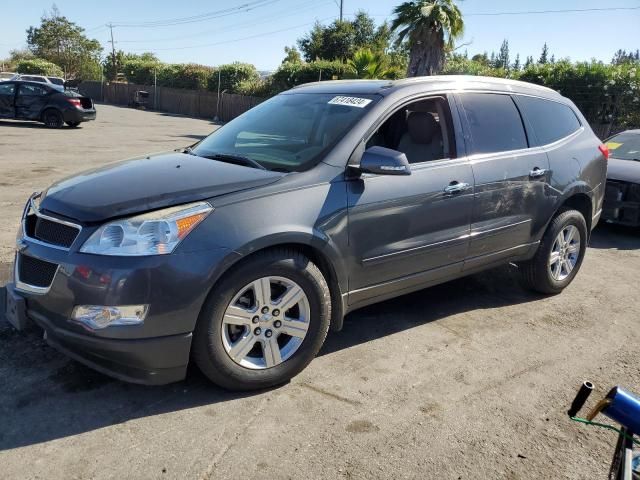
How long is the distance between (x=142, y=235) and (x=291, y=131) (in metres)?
1.54

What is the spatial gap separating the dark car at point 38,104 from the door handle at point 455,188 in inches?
694

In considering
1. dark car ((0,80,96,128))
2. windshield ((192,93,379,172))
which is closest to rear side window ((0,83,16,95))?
dark car ((0,80,96,128))

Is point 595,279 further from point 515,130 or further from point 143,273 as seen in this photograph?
A: point 143,273

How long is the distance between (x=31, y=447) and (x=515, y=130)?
4011mm

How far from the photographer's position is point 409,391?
337 cm

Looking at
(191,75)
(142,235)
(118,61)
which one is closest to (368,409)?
(142,235)

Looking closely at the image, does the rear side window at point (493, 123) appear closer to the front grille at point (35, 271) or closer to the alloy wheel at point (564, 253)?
the alloy wheel at point (564, 253)

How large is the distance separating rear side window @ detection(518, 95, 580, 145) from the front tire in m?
2.63

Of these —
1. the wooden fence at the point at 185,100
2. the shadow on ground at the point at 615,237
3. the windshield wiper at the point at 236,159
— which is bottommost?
the shadow on ground at the point at 615,237

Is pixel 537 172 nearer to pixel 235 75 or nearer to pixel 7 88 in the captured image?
pixel 7 88

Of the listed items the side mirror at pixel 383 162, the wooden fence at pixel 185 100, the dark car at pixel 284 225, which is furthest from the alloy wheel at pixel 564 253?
the wooden fence at pixel 185 100

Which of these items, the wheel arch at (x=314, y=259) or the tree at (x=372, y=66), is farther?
the tree at (x=372, y=66)

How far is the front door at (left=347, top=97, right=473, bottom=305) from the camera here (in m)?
3.55

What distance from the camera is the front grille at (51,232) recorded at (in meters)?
2.96
